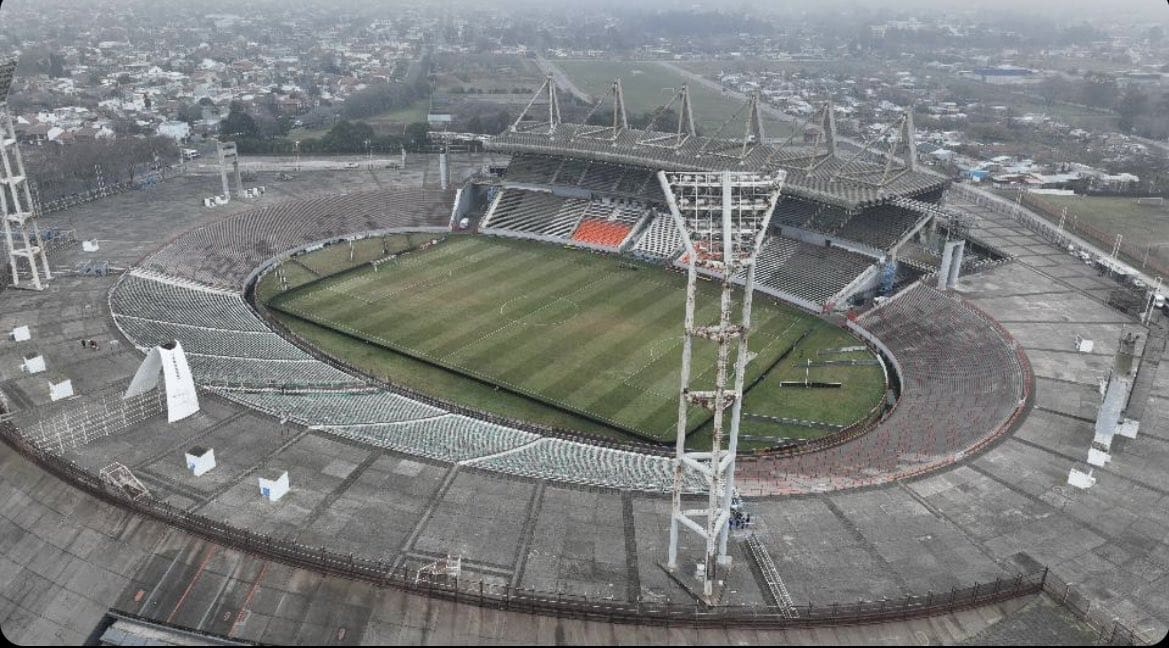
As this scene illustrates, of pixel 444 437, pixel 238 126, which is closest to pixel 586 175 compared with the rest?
pixel 444 437

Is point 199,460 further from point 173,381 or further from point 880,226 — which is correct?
point 880,226

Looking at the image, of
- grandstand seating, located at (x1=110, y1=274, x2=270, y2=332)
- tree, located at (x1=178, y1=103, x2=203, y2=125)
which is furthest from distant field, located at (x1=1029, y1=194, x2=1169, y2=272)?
tree, located at (x1=178, y1=103, x2=203, y2=125)

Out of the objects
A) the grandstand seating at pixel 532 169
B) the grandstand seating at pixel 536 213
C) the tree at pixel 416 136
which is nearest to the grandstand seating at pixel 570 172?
the grandstand seating at pixel 532 169

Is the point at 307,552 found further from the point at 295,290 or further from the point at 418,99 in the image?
the point at 418,99

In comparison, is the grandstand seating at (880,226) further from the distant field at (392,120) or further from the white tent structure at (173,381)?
the distant field at (392,120)

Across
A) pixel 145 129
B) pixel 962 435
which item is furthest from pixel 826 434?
pixel 145 129

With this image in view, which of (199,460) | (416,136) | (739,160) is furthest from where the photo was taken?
(416,136)
